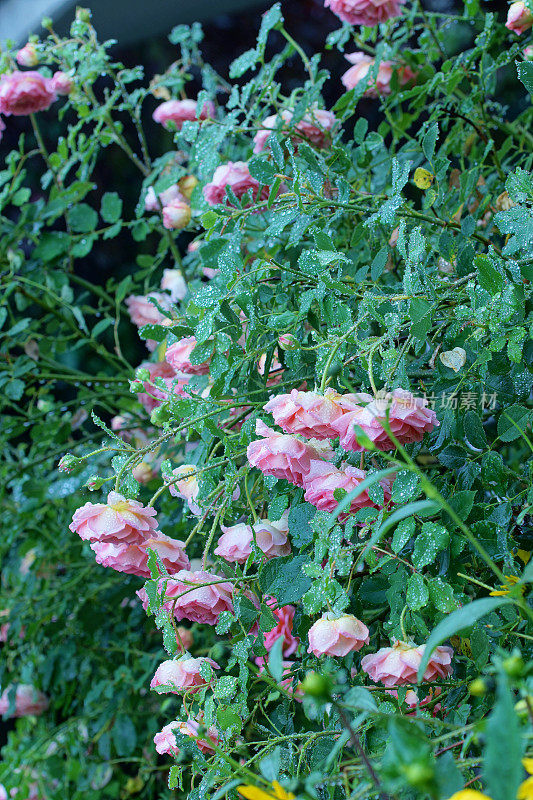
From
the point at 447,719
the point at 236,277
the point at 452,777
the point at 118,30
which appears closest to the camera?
the point at 452,777

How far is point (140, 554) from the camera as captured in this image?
594mm

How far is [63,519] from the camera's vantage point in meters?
1.24

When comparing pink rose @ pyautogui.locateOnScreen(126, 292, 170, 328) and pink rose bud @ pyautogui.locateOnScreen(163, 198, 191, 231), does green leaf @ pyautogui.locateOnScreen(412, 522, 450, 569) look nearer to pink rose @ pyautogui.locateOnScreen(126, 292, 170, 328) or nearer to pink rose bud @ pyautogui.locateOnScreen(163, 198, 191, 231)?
pink rose bud @ pyautogui.locateOnScreen(163, 198, 191, 231)

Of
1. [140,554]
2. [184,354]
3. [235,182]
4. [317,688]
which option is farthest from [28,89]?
[317,688]

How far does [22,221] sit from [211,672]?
0.82 meters

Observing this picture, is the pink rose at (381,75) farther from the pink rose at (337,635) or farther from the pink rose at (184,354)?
the pink rose at (337,635)

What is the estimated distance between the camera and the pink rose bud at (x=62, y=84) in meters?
1.10

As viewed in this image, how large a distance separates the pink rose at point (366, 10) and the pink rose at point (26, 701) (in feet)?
3.54

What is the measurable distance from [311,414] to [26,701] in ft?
3.21

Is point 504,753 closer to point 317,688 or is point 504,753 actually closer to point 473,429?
point 317,688

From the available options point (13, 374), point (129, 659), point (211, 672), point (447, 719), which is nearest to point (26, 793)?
point (129, 659)

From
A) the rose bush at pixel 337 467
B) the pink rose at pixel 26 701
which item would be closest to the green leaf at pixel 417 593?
the rose bush at pixel 337 467

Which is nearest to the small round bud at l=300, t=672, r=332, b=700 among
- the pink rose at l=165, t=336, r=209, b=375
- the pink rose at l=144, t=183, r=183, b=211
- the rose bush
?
the rose bush

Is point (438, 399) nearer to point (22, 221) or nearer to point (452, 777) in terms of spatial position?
point (452, 777)
